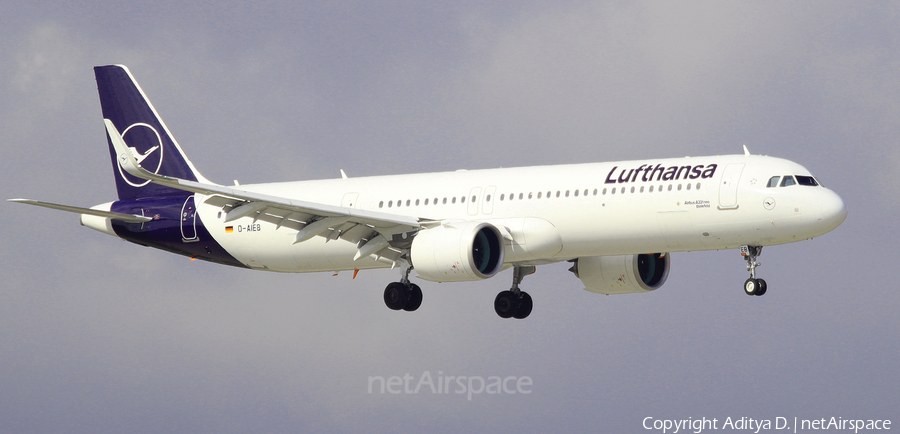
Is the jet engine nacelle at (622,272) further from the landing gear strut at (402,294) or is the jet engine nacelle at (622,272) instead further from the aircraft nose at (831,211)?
the aircraft nose at (831,211)

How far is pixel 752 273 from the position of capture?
39.9 metres

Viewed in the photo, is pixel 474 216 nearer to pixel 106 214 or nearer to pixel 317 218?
pixel 317 218

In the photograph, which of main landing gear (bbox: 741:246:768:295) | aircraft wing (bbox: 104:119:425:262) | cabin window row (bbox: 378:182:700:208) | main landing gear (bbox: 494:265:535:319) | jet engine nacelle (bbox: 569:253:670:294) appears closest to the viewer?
main landing gear (bbox: 741:246:768:295)

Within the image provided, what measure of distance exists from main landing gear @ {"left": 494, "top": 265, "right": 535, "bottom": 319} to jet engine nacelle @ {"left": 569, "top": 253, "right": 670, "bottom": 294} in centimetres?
191

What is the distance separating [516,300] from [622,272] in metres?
3.96

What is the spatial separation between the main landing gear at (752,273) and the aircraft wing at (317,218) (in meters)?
10.3

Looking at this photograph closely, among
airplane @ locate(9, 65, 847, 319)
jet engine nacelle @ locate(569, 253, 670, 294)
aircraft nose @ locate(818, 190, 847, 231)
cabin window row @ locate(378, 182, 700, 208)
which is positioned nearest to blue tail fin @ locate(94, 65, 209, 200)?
airplane @ locate(9, 65, 847, 319)

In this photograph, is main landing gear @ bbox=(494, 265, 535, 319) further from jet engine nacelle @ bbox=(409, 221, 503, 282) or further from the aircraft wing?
jet engine nacelle @ bbox=(409, 221, 503, 282)

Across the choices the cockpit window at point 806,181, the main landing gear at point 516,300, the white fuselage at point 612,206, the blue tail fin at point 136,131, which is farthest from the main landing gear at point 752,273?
the blue tail fin at point 136,131

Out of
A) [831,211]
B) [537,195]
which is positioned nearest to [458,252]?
[537,195]

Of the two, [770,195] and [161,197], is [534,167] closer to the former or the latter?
[770,195]

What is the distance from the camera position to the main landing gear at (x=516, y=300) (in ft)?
155

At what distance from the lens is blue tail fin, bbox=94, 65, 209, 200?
50094mm

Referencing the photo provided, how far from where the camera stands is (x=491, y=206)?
4266 centimetres
